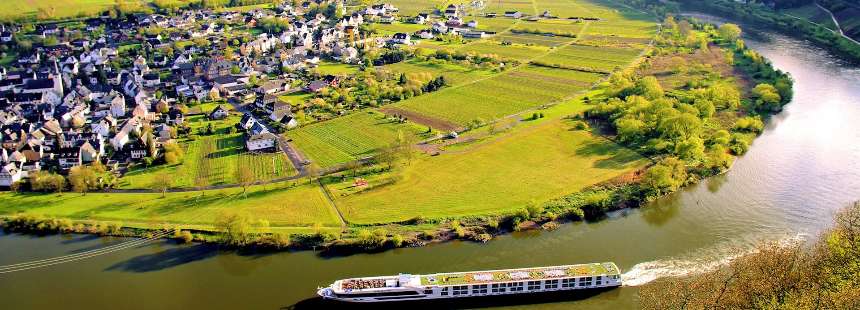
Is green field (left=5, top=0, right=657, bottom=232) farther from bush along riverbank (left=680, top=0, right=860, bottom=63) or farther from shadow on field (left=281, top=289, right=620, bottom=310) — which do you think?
bush along riverbank (left=680, top=0, right=860, bottom=63)

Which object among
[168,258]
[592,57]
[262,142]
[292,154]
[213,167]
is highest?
[592,57]

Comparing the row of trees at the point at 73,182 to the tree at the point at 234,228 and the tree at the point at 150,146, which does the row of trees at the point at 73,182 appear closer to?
the tree at the point at 150,146

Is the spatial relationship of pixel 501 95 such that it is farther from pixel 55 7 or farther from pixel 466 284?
pixel 55 7

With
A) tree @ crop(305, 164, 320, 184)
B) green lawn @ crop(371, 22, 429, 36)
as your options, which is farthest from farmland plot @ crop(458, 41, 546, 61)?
tree @ crop(305, 164, 320, 184)

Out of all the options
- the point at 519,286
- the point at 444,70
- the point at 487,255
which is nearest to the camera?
the point at 519,286

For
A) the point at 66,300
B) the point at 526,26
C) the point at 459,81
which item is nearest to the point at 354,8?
the point at 526,26

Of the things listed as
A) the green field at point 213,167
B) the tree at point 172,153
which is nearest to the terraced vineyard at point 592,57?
the green field at point 213,167

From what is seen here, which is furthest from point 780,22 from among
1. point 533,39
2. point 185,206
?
point 185,206

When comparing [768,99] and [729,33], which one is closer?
[768,99]
